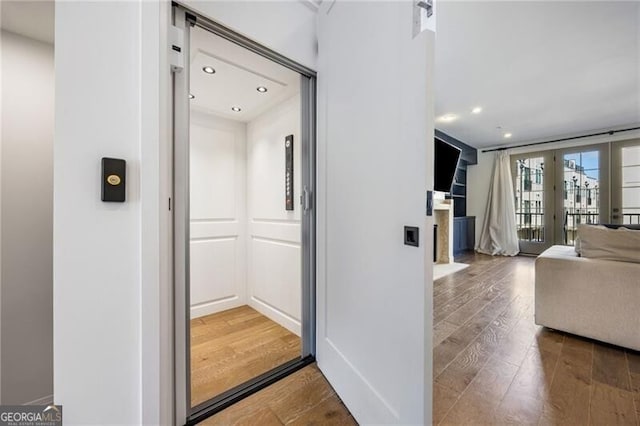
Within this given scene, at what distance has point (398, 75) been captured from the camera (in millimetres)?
954

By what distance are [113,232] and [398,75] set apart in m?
1.16

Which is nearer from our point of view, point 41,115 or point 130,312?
point 130,312

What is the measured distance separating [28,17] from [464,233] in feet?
21.3

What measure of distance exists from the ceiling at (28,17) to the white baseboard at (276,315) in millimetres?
2217

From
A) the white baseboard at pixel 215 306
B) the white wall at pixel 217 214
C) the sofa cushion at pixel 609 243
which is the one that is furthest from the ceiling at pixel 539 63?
the white baseboard at pixel 215 306

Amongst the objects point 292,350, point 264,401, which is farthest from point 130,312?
point 292,350

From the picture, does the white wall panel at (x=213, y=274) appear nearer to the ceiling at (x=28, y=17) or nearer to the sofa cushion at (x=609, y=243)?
the ceiling at (x=28, y=17)

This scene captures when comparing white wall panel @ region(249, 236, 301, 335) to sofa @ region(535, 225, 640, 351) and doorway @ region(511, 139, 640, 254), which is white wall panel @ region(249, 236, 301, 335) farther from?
doorway @ region(511, 139, 640, 254)

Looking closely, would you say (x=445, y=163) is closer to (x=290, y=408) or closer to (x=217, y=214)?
(x=217, y=214)

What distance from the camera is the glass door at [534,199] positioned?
5098mm

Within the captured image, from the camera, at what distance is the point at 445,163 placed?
4273 mm

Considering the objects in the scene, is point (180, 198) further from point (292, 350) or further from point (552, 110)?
point (552, 110)

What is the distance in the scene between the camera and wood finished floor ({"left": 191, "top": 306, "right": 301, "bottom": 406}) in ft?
5.03

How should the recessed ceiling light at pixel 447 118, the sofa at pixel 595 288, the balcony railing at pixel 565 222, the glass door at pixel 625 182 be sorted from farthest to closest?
the balcony railing at pixel 565 222 → the glass door at pixel 625 182 → the recessed ceiling light at pixel 447 118 → the sofa at pixel 595 288
